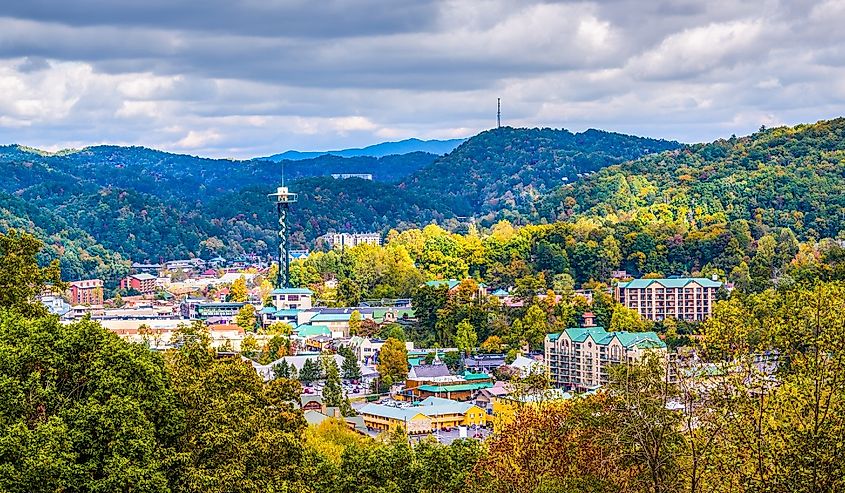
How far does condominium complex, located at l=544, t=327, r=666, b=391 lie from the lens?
58875 mm

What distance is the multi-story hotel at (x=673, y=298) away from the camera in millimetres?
72250

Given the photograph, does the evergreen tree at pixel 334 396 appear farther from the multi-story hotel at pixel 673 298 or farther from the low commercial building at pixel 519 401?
the multi-story hotel at pixel 673 298

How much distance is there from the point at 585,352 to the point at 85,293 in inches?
2457

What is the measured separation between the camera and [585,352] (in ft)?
199

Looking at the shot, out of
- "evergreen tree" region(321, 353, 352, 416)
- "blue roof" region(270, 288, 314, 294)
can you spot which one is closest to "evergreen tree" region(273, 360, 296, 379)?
"evergreen tree" region(321, 353, 352, 416)

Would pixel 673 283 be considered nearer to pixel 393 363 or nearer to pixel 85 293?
pixel 393 363

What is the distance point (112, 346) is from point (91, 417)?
1.37 metres

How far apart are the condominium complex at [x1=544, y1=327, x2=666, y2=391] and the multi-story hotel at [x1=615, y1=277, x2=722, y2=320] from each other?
10.9 metres

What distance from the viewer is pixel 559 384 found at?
6028 cm

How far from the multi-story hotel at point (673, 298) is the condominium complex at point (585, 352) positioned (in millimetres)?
10884

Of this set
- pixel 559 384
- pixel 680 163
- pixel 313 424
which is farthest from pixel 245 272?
pixel 313 424

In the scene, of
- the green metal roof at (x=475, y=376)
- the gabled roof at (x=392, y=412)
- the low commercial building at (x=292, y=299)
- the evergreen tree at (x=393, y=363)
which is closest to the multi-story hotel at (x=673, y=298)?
the green metal roof at (x=475, y=376)

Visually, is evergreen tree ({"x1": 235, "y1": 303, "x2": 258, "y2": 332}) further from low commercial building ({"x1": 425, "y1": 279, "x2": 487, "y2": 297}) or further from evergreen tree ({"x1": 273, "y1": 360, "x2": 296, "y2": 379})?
evergreen tree ({"x1": 273, "y1": 360, "x2": 296, "y2": 379})

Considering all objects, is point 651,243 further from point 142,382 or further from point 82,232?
point 82,232
